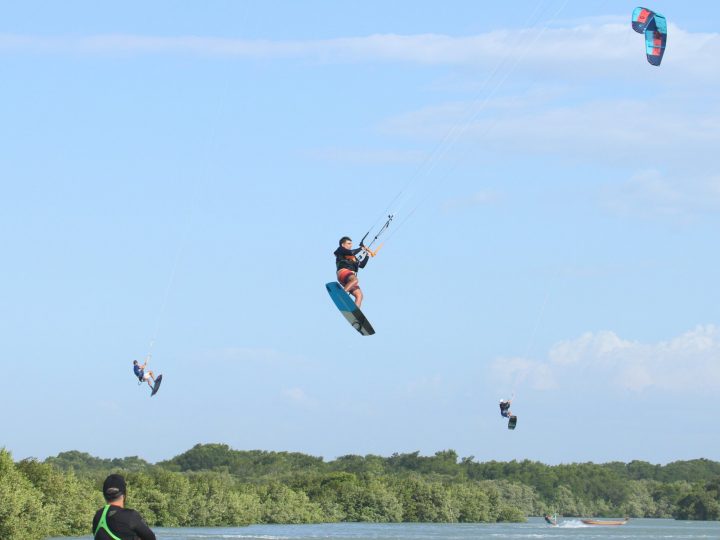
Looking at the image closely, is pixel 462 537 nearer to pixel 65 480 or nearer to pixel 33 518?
pixel 65 480

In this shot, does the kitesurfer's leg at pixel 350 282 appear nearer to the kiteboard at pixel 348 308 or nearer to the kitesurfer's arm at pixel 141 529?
the kiteboard at pixel 348 308

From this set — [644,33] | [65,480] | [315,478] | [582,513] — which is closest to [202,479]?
[315,478]

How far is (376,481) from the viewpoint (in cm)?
10838

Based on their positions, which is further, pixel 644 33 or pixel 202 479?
pixel 202 479

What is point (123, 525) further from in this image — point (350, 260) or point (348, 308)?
point (348, 308)

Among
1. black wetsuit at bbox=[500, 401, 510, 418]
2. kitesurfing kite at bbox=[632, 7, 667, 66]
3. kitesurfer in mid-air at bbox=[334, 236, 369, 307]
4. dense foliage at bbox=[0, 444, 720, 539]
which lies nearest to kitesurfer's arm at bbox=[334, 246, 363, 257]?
kitesurfer in mid-air at bbox=[334, 236, 369, 307]

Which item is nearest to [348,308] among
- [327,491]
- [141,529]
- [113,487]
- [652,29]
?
[652,29]

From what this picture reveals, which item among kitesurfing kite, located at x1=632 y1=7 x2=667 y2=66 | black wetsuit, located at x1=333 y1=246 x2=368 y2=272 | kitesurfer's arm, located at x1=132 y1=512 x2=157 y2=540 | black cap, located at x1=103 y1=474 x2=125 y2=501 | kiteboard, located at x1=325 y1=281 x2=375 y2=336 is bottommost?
kitesurfer's arm, located at x1=132 y1=512 x2=157 y2=540

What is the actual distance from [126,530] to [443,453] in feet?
497

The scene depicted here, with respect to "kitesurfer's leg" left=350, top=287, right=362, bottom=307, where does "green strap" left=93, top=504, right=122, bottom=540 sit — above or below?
below

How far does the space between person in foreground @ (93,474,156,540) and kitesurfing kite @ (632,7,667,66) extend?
22.2 metres

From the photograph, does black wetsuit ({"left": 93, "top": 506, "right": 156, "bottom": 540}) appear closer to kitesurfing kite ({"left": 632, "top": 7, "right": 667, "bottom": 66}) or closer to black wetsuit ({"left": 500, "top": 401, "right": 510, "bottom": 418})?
kitesurfing kite ({"left": 632, "top": 7, "right": 667, "bottom": 66})

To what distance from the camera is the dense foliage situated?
5650 cm

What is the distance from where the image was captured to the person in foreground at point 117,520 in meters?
8.43
